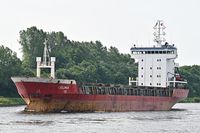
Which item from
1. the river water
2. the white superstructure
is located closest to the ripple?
the river water

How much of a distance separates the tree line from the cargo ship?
78.9 feet

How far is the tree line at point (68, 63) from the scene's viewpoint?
117 m

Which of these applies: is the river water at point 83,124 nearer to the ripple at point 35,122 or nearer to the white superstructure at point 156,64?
the ripple at point 35,122

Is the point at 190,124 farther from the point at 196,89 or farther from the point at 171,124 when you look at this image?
the point at 196,89

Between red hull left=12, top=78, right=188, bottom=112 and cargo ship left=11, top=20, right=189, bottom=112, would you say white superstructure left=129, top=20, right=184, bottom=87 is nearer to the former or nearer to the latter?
cargo ship left=11, top=20, right=189, bottom=112

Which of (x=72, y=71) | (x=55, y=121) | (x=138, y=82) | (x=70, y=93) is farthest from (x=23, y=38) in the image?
(x=55, y=121)

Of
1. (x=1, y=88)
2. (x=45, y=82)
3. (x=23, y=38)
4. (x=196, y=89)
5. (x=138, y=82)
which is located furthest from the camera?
(x=196, y=89)

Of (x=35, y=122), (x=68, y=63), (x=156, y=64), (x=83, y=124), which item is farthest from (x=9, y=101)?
(x=83, y=124)

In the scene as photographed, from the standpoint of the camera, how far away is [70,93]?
76.0 m

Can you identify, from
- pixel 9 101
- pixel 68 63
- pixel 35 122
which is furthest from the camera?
pixel 68 63

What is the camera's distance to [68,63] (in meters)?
150

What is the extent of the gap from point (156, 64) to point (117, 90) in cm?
1314

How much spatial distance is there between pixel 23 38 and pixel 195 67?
63.0 meters

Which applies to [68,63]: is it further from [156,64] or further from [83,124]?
[83,124]
